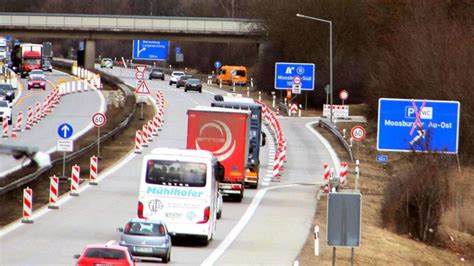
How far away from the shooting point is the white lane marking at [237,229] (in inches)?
1077

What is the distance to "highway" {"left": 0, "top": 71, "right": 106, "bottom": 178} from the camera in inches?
2092

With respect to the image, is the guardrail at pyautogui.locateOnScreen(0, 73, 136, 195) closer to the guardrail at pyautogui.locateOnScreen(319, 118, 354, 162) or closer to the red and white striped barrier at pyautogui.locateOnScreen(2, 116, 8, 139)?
the red and white striped barrier at pyautogui.locateOnScreen(2, 116, 8, 139)

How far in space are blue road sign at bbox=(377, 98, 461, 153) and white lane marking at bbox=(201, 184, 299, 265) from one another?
4.57 meters

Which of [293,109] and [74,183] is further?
[293,109]

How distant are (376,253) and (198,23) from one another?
275 feet

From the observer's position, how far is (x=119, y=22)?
113250mm

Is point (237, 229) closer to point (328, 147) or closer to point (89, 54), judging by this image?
point (328, 147)

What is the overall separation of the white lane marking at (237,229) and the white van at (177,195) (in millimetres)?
695

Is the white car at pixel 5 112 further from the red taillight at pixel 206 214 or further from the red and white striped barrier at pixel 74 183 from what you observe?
the red taillight at pixel 206 214

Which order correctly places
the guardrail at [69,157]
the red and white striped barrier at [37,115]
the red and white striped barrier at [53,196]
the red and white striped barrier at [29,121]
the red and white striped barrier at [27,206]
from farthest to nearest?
1. the red and white striped barrier at [37,115]
2. the red and white striped barrier at [29,121]
3. the guardrail at [69,157]
4. the red and white striped barrier at [53,196]
5. the red and white striped barrier at [27,206]

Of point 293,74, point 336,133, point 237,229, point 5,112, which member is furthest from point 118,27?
point 237,229

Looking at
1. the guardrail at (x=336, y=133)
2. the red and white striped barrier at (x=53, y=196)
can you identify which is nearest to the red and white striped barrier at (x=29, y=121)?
the guardrail at (x=336, y=133)

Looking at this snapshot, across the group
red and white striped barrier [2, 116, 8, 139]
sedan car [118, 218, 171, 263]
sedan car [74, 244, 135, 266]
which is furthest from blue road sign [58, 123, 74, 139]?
red and white striped barrier [2, 116, 8, 139]

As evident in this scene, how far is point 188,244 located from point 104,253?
8.81 metres
